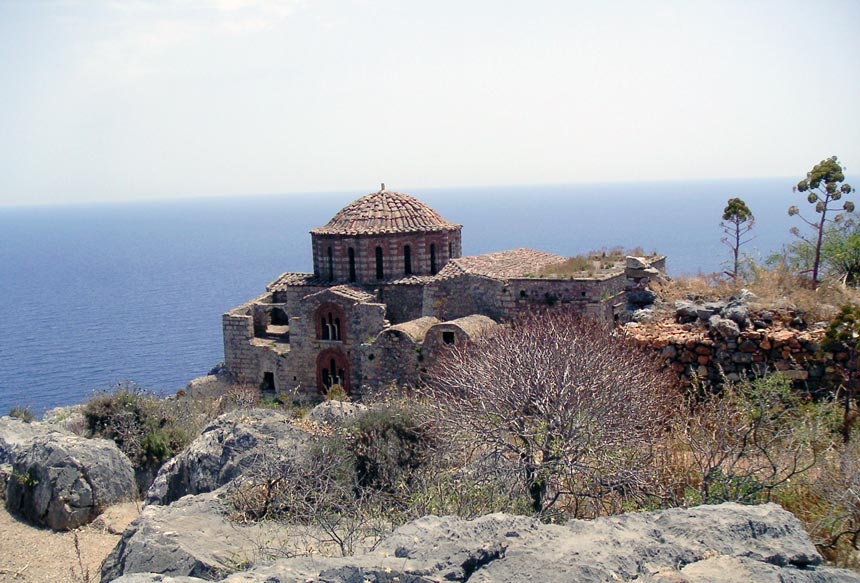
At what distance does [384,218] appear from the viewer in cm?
2508

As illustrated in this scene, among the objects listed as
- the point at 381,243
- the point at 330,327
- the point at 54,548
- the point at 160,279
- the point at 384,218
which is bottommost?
the point at 160,279

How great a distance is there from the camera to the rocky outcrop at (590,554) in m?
4.51

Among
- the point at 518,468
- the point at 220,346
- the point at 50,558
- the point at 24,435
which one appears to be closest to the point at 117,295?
the point at 220,346

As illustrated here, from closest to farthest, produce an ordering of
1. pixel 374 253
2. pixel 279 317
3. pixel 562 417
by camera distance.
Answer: pixel 562 417, pixel 374 253, pixel 279 317

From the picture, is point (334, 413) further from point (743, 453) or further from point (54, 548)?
point (743, 453)

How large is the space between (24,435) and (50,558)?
6.67 meters

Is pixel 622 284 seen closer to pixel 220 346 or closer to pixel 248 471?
pixel 248 471

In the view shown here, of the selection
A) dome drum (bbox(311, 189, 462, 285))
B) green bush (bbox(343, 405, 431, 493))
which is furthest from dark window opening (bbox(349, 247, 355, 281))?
green bush (bbox(343, 405, 431, 493))

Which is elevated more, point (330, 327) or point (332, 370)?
point (330, 327)

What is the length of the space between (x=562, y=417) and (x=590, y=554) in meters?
3.87

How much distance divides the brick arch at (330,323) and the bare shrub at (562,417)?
A: 42.3 ft

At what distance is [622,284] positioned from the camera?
63.7 ft

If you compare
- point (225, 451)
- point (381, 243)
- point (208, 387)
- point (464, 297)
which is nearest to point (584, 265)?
point (464, 297)

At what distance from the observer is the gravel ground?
407 inches
